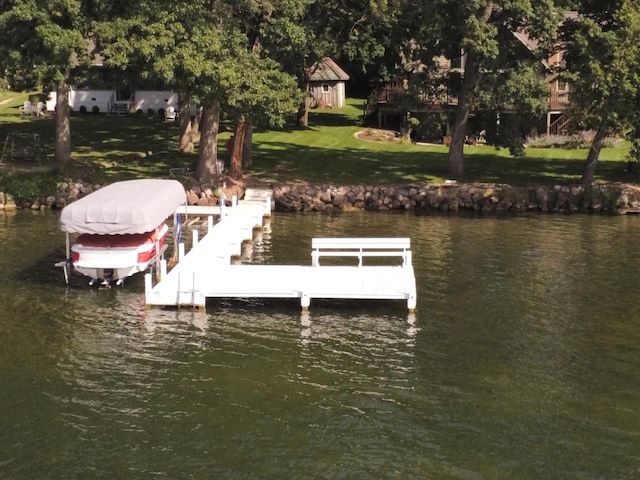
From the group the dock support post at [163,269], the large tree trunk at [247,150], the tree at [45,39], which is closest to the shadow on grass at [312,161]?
the large tree trunk at [247,150]

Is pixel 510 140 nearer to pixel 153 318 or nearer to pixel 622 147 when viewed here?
pixel 622 147

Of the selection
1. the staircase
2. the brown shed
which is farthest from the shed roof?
the staircase

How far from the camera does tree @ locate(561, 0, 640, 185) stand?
3962cm

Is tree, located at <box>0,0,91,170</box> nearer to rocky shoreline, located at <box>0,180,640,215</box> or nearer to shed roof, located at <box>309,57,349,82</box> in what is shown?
rocky shoreline, located at <box>0,180,640,215</box>

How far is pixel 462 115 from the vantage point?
151ft

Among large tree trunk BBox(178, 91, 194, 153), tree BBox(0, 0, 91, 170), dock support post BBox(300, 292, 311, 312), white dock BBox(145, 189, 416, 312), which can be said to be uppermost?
tree BBox(0, 0, 91, 170)

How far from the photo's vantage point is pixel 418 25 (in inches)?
1800

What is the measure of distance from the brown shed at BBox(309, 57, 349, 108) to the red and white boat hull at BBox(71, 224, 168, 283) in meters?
47.2

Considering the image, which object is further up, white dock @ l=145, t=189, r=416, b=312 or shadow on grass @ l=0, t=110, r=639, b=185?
shadow on grass @ l=0, t=110, r=639, b=185

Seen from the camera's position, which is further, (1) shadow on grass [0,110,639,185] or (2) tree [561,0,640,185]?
(1) shadow on grass [0,110,639,185]

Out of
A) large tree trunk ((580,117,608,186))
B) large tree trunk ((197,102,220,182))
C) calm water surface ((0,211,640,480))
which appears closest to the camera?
calm water surface ((0,211,640,480))

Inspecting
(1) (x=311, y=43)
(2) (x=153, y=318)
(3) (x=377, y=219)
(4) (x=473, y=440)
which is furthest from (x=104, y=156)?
(4) (x=473, y=440)

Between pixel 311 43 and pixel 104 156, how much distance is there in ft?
44.4

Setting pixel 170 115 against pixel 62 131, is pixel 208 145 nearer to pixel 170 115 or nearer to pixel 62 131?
pixel 62 131
